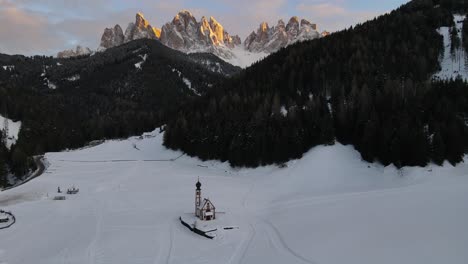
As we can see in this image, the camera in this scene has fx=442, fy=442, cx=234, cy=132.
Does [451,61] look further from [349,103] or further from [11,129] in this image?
[11,129]

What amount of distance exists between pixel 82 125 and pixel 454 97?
122168 millimetres

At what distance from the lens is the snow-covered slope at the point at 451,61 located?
77688 millimetres

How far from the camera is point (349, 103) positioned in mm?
63031

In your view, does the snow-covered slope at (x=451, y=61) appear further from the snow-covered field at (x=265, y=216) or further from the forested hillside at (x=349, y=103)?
the snow-covered field at (x=265, y=216)

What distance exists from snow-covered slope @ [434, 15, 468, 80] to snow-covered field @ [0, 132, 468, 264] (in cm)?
3405

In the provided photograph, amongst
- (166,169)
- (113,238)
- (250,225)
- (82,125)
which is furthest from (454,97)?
(82,125)

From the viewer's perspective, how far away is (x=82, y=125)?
14988cm

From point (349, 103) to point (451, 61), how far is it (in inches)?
1356

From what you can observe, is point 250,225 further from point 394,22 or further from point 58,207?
point 394,22

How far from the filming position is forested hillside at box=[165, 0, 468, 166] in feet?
167

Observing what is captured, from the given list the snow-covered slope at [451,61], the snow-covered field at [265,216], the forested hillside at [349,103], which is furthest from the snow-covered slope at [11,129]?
the snow-covered slope at [451,61]

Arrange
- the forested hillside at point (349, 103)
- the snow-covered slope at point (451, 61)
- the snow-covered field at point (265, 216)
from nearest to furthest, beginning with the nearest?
the snow-covered field at point (265, 216), the forested hillside at point (349, 103), the snow-covered slope at point (451, 61)

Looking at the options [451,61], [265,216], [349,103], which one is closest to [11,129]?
[349,103]

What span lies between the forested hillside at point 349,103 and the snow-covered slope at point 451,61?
172 cm
